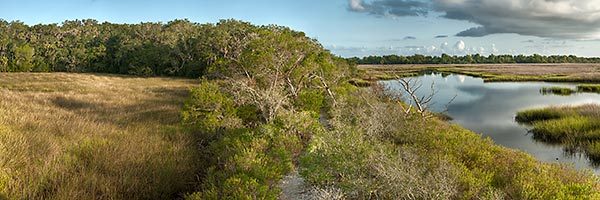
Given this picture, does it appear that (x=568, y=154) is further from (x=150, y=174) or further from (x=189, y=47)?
(x=189, y=47)

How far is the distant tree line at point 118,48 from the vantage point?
6625cm

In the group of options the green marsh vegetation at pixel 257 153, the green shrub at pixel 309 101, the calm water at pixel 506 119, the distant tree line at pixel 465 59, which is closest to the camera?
the green marsh vegetation at pixel 257 153

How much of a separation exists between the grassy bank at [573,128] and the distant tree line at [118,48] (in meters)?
39.2

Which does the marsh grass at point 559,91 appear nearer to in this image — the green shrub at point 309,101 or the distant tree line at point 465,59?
the green shrub at point 309,101

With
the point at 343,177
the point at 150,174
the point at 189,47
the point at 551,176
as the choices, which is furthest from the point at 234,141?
the point at 189,47

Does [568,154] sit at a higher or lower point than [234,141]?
lower

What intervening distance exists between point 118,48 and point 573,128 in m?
72.3

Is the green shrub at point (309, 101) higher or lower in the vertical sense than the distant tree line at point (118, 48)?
lower

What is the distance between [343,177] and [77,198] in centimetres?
583

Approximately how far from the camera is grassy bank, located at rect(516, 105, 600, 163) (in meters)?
20.3

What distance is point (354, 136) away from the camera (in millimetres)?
12641

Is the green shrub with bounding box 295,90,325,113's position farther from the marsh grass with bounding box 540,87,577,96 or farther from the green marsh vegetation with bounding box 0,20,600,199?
the marsh grass with bounding box 540,87,577,96

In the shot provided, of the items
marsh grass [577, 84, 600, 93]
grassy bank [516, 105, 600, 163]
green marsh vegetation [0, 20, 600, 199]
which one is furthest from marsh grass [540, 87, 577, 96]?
green marsh vegetation [0, 20, 600, 199]

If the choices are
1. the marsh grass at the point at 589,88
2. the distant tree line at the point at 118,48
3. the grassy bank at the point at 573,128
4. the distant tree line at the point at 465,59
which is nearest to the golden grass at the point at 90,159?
the grassy bank at the point at 573,128
